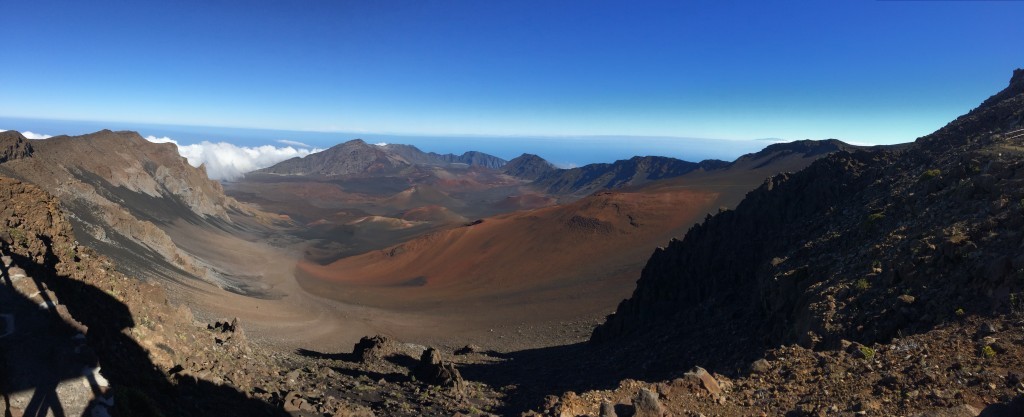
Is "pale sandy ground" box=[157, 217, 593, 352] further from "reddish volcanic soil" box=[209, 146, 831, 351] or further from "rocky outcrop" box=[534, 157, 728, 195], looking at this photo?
"rocky outcrop" box=[534, 157, 728, 195]

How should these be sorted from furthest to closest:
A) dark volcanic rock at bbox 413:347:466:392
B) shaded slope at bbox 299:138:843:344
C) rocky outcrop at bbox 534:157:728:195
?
rocky outcrop at bbox 534:157:728:195
shaded slope at bbox 299:138:843:344
dark volcanic rock at bbox 413:347:466:392

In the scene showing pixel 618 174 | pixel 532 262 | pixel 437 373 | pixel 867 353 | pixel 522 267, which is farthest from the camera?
pixel 618 174

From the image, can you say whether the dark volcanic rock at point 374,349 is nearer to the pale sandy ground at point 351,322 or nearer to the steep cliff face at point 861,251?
the pale sandy ground at point 351,322

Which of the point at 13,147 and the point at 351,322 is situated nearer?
the point at 351,322

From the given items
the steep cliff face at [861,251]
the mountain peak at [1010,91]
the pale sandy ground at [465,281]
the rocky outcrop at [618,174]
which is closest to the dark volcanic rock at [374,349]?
the pale sandy ground at [465,281]

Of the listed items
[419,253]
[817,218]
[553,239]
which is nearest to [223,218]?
[419,253]

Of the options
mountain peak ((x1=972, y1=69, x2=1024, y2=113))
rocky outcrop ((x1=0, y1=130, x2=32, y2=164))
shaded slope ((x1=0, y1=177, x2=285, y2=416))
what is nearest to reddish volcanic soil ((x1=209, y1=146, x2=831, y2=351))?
shaded slope ((x1=0, y1=177, x2=285, y2=416))

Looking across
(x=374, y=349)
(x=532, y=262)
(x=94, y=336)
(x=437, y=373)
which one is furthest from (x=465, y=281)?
(x=94, y=336)

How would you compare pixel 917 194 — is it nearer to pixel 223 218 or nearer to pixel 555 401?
pixel 555 401

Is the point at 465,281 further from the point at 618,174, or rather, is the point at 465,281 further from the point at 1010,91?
the point at 618,174
